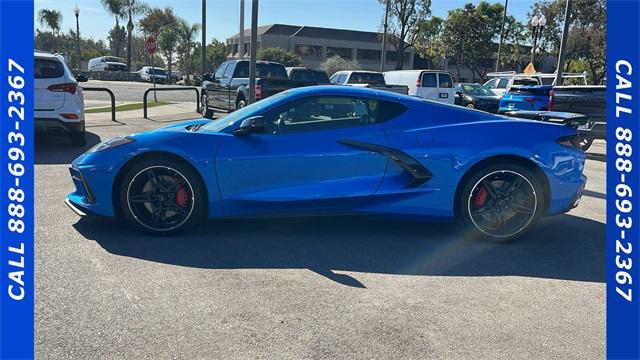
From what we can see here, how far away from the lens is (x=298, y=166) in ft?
14.4

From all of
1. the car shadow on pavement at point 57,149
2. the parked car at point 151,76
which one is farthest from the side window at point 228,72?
the parked car at point 151,76

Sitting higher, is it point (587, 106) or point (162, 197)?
point (587, 106)

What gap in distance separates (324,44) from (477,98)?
49873mm

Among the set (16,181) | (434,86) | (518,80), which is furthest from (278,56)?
(16,181)

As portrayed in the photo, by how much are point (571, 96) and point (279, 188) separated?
9.32 meters

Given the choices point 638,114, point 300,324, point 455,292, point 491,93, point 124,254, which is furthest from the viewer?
point 491,93

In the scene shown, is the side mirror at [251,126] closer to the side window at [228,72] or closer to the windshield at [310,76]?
the side window at [228,72]

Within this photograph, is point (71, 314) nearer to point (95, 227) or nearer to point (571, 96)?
point (95, 227)

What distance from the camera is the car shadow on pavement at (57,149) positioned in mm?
7865

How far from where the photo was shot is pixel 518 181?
15.1 ft

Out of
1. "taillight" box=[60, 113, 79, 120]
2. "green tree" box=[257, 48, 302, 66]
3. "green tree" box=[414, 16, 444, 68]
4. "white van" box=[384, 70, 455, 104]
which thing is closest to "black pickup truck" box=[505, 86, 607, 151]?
"white van" box=[384, 70, 455, 104]

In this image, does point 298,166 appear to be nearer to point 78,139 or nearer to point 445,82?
point 78,139

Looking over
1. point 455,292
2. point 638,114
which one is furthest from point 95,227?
point 638,114

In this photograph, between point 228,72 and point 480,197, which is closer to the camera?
point 480,197
